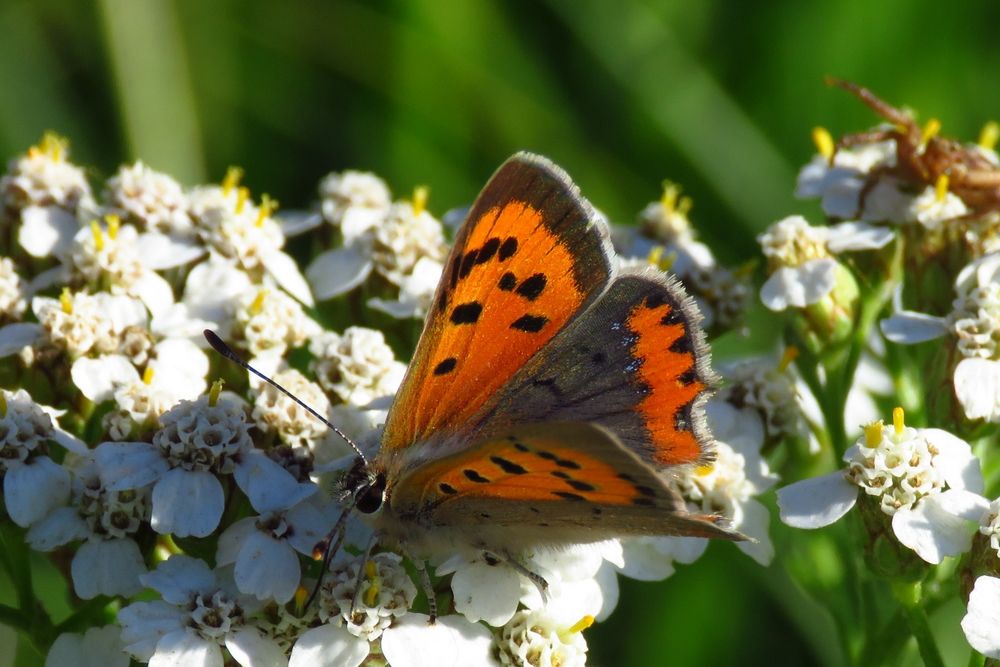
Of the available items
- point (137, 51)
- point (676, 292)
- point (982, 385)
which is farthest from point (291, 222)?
point (982, 385)

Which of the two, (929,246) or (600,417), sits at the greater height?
(929,246)

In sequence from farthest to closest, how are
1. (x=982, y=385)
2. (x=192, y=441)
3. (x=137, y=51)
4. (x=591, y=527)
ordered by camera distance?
1. (x=137, y=51)
2. (x=982, y=385)
3. (x=192, y=441)
4. (x=591, y=527)

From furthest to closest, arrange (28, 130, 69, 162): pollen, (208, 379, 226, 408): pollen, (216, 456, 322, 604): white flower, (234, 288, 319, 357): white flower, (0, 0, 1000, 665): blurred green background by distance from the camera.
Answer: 1. (0, 0, 1000, 665): blurred green background
2. (28, 130, 69, 162): pollen
3. (234, 288, 319, 357): white flower
4. (208, 379, 226, 408): pollen
5. (216, 456, 322, 604): white flower

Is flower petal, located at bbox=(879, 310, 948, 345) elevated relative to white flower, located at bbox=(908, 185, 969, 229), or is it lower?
lower

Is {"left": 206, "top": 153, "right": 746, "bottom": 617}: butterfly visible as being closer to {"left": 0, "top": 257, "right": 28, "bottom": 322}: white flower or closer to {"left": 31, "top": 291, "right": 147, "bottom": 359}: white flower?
{"left": 31, "top": 291, "right": 147, "bottom": 359}: white flower

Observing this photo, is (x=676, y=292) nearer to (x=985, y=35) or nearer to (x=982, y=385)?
(x=982, y=385)

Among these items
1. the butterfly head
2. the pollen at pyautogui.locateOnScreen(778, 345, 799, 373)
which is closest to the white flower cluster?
the butterfly head

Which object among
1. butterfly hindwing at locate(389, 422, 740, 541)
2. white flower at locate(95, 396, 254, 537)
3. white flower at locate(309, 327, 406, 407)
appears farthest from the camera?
white flower at locate(309, 327, 406, 407)
